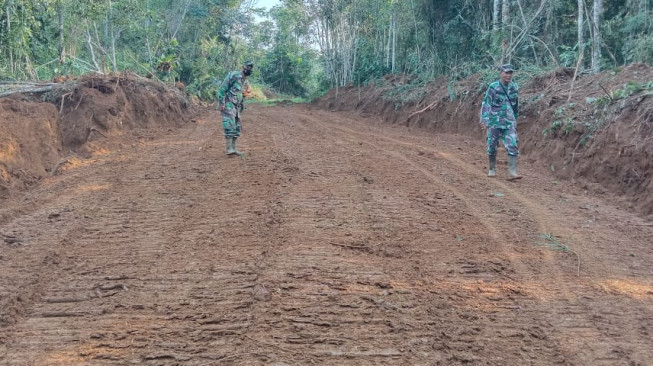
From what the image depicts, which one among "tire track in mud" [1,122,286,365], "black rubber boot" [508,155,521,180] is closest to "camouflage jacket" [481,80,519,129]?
"black rubber boot" [508,155,521,180]

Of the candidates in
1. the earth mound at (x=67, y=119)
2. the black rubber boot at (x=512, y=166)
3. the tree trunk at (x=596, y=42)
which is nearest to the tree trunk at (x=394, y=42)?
the tree trunk at (x=596, y=42)

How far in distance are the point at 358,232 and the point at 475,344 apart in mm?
2100

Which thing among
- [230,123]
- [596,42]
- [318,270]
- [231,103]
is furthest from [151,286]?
[596,42]

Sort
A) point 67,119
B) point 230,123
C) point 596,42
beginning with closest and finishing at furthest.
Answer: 1. point 230,123
2. point 67,119
3. point 596,42

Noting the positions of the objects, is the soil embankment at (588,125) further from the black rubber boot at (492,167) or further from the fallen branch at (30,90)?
the fallen branch at (30,90)

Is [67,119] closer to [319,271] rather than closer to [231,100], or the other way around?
[231,100]

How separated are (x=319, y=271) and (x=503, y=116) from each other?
5.06 metres

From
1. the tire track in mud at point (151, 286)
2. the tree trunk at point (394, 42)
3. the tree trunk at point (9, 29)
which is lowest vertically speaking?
the tire track in mud at point (151, 286)

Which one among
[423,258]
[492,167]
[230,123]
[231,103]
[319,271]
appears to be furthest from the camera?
[231,103]

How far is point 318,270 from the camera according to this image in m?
4.24

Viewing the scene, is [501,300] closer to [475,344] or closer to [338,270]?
[475,344]

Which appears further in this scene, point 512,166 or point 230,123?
point 230,123

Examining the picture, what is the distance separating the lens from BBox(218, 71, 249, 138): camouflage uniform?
904 cm

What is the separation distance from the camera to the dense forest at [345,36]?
13156mm
